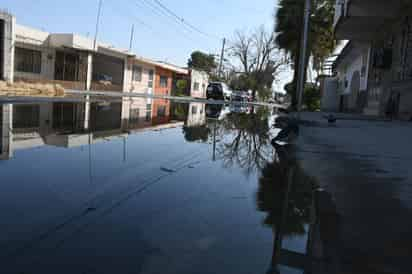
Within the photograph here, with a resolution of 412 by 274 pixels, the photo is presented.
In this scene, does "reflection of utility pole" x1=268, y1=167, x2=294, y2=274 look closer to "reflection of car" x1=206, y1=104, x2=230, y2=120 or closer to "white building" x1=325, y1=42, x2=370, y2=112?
"reflection of car" x1=206, y1=104, x2=230, y2=120

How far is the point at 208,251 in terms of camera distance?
2.60 meters

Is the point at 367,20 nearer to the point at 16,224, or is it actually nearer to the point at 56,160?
the point at 56,160

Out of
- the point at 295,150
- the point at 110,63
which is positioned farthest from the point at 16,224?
the point at 110,63

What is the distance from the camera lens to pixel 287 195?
166 inches

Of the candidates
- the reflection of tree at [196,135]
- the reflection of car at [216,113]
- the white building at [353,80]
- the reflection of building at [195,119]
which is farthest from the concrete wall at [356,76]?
the reflection of tree at [196,135]

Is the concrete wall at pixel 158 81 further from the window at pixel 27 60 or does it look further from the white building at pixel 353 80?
the white building at pixel 353 80

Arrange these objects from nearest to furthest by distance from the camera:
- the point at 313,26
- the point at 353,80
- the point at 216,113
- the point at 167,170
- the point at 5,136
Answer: the point at 167,170
the point at 5,136
the point at 216,113
the point at 353,80
the point at 313,26

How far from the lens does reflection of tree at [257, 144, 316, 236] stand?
3316 mm

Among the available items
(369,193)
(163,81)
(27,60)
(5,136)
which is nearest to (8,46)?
(27,60)

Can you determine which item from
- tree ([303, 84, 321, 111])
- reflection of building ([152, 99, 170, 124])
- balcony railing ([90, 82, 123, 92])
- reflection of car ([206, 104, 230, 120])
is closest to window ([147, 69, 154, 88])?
balcony railing ([90, 82, 123, 92])

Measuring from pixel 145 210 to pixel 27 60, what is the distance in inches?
1172

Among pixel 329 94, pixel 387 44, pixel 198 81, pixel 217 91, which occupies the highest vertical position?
pixel 387 44

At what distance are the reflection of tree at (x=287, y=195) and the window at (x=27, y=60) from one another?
27.6m

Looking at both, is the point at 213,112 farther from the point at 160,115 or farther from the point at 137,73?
the point at 137,73
